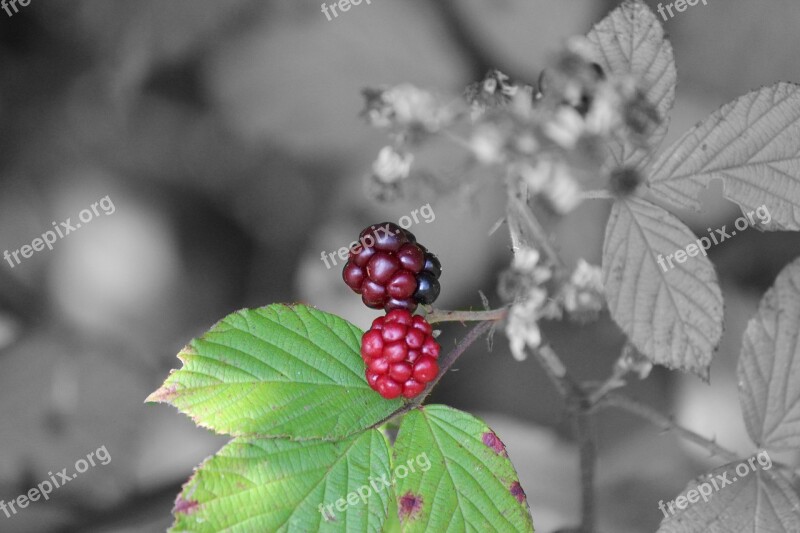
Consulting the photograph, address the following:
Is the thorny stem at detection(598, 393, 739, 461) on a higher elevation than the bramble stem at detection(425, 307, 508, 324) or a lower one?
lower

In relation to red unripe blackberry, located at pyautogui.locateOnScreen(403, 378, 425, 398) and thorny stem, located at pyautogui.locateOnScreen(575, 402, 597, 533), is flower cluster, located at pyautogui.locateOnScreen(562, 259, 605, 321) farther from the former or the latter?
thorny stem, located at pyautogui.locateOnScreen(575, 402, 597, 533)

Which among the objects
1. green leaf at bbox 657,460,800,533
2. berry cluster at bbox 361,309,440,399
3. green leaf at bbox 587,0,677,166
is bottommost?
green leaf at bbox 657,460,800,533

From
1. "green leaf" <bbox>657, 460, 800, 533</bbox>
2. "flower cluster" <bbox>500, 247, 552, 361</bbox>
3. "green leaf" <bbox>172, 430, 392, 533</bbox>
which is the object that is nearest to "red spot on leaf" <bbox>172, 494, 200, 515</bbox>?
"green leaf" <bbox>172, 430, 392, 533</bbox>

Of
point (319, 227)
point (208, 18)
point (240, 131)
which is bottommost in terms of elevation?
point (319, 227)

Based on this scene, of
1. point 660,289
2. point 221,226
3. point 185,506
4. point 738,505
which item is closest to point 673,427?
point 738,505

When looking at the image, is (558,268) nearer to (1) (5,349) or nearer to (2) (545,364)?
(2) (545,364)

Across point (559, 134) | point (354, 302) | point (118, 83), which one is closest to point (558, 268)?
point (559, 134)
